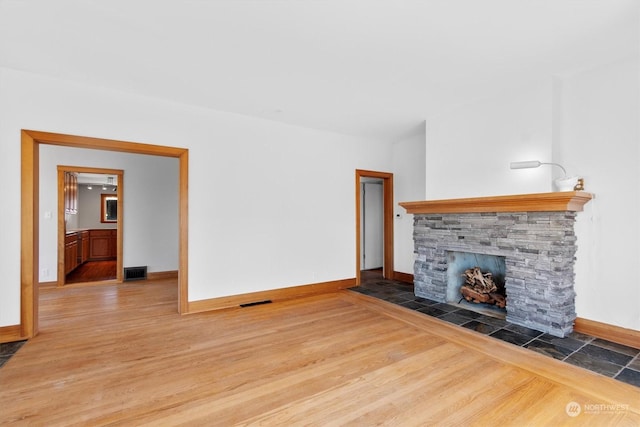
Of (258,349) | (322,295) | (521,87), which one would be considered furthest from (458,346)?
(521,87)

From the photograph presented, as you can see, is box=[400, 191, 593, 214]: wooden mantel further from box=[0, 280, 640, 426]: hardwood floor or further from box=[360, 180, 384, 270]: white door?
box=[360, 180, 384, 270]: white door

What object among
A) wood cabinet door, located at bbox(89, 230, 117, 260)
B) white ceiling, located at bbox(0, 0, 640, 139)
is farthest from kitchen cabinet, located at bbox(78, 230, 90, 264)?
white ceiling, located at bbox(0, 0, 640, 139)

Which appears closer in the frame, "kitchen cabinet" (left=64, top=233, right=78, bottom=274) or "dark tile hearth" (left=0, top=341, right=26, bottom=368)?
"dark tile hearth" (left=0, top=341, right=26, bottom=368)

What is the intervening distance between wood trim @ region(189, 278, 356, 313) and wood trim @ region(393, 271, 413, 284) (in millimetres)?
944

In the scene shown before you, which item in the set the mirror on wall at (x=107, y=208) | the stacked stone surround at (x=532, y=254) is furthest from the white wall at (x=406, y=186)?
the mirror on wall at (x=107, y=208)

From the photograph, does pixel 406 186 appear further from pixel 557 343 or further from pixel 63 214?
pixel 63 214

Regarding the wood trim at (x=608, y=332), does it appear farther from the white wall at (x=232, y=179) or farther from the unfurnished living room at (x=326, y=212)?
the white wall at (x=232, y=179)

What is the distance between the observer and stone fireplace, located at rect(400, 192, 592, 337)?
2.94 meters

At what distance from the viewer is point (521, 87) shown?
3.29 m

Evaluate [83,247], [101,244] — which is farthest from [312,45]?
[101,244]

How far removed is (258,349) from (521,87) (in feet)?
12.6

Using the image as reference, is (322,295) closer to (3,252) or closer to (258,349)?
(258,349)

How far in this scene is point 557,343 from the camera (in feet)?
9.02

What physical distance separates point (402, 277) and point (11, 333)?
521 cm
